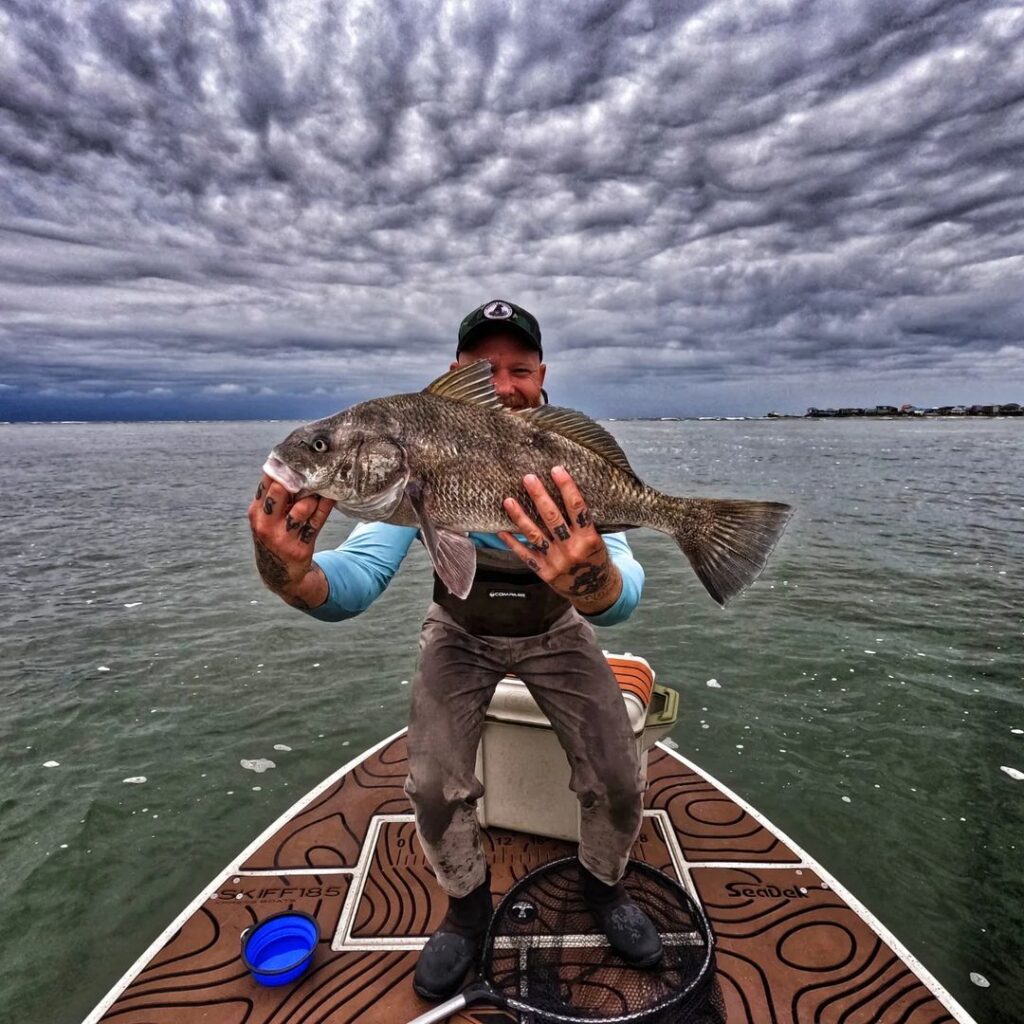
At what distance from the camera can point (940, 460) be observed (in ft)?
169

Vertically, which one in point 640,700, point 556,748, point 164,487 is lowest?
point 164,487

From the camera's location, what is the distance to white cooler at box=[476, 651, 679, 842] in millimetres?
4559

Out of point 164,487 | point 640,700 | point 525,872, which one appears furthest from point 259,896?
point 164,487

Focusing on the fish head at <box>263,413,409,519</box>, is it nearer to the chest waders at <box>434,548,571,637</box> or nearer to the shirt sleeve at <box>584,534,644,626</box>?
the chest waders at <box>434,548,571,637</box>

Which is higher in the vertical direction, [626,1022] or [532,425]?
[532,425]

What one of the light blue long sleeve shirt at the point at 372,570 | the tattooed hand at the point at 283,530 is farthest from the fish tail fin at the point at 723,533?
the tattooed hand at the point at 283,530

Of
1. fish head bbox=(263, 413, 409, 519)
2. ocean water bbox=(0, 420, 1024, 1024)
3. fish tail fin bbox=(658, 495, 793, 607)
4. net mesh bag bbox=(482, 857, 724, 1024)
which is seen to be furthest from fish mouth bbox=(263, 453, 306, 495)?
ocean water bbox=(0, 420, 1024, 1024)

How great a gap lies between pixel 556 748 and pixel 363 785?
2.23 m

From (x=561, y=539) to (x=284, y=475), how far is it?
1.45m

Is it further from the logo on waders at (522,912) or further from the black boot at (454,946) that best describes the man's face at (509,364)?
the logo on waders at (522,912)

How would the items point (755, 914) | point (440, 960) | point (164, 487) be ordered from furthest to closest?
point (164, 487) → point (755, 914) → point (440, 960)

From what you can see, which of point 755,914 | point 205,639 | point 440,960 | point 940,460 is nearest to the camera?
point 440,960

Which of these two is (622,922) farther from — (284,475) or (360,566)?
(284,475)

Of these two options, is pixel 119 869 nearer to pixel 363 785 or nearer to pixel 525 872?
pixel 363 785
